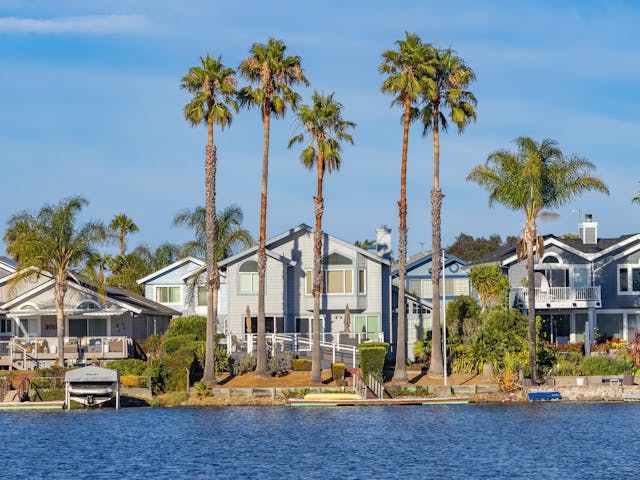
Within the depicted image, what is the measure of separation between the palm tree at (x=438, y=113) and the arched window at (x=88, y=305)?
21.6 m

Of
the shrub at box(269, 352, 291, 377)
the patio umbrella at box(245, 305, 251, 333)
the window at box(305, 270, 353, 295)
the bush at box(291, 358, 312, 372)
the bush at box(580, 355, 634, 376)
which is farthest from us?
the window at box(305, 270, 353, 295)

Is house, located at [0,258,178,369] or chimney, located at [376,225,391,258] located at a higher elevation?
chimney, located at [376,225,391,258]

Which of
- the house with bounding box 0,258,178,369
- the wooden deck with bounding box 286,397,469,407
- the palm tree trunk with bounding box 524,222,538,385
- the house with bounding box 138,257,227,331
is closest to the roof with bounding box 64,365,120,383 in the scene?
the wooden deck with bounding box 286,397,469,407

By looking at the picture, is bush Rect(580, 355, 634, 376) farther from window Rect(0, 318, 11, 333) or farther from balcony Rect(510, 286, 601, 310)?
window Rect(0, 318, 11, 333)

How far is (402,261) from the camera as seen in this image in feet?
213

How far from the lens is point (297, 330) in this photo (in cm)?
7569

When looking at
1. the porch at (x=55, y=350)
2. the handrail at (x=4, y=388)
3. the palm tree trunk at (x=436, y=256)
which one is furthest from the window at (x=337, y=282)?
the handrail at (x=4, y=388)

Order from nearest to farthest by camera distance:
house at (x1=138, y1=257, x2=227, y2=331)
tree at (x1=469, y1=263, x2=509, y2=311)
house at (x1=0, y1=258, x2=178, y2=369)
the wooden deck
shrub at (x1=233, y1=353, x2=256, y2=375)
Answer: the wooden deck
shrub at (x1=233, y1=353, x2=256, y2=375)
house at (x1=0, y1=258, x2=178, y2=369)
tree at (x1=469, y1=263, x2=509, y2=311)
house at (x1=138, y1=257, x2=227, y2=331)

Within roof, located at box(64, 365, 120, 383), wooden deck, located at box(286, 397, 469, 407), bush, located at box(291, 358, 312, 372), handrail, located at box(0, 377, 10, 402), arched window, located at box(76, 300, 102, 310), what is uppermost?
arched window, located at box(76, 300, 102, 310)

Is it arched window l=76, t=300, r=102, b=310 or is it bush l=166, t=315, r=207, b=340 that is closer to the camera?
bush l=166, t=315, r=207, b=340

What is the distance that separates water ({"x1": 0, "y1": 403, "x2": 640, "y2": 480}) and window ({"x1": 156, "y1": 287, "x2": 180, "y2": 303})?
32451mm

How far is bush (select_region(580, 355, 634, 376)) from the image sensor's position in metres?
63.6

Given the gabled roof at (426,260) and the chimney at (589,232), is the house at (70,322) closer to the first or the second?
the gabled roof at (426,260)

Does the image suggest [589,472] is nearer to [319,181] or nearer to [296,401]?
[296,401]
